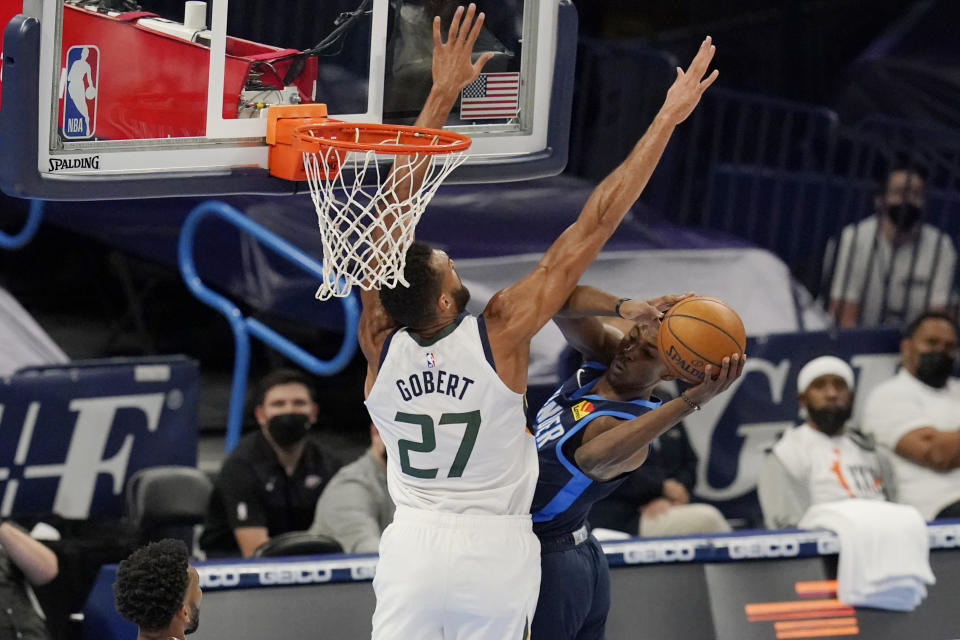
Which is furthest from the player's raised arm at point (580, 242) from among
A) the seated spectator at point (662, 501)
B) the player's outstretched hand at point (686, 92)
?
the seated spectator at point (662, 501)

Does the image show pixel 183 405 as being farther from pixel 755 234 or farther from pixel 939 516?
pixel 755 234

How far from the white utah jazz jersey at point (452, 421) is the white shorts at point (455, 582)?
67 mm

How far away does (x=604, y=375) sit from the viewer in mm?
5133

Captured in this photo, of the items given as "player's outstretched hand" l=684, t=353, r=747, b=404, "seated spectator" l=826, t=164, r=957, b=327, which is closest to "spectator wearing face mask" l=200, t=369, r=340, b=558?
"player's outstretched hand" l=684, t=353, r=747, b=404

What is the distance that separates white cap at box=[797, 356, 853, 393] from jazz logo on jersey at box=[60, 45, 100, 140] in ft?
12.7

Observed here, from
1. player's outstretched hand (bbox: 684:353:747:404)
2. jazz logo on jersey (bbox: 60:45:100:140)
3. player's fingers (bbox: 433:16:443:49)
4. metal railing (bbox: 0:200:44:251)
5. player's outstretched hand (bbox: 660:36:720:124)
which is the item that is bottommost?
metal railing (bbox: 0:200:44:251)

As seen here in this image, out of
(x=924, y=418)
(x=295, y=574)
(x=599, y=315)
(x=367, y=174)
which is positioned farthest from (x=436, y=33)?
(x=924, y=418)

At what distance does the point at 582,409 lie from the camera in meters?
4.95

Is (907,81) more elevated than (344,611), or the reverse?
(907,81)

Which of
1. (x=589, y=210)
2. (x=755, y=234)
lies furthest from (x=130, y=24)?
(x=755, y=234)

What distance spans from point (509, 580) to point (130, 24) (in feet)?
7.05

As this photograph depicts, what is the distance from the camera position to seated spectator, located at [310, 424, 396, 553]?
655 centimetres

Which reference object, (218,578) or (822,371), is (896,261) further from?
(218,578)

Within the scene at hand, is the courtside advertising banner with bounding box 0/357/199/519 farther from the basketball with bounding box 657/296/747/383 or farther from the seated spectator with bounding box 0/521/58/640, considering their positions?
the basketball with bounding box 657/296/747/383
